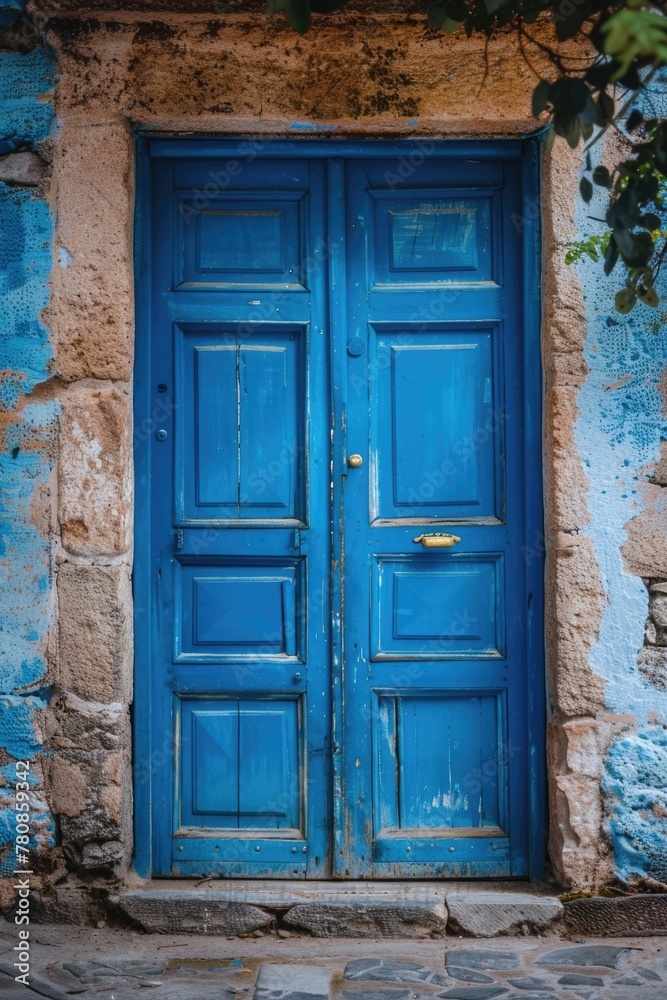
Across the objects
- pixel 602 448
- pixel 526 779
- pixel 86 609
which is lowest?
pixel 526 779

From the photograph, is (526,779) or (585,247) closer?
(585,247)

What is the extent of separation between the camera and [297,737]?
3139mm

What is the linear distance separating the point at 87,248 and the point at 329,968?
2.34 metres

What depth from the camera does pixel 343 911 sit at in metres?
2.95

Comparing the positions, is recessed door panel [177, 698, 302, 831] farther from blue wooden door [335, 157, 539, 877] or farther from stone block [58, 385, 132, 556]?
stone block [58, 385, 132, 556]

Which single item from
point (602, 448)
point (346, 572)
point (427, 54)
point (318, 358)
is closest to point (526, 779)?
point (346, 572)

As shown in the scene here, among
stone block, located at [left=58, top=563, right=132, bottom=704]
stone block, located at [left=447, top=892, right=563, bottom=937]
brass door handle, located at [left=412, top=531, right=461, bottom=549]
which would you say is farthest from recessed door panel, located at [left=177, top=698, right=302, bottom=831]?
brass door handle, located at [left=412, top=531, right=461, bottom=549]

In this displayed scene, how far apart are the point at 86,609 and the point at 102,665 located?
0.19m

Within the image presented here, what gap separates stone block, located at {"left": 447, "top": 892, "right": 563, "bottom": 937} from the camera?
2.92 m

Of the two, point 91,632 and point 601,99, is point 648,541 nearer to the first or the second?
point 601,99

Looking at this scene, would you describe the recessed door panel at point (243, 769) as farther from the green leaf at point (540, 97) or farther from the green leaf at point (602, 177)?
the green leaf at point (540, 97)

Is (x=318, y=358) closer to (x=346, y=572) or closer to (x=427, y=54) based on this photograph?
(x=346, y=572)

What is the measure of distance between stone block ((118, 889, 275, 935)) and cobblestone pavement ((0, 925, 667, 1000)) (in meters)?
0.04

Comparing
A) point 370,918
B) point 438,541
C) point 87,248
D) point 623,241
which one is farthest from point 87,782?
point 623,241
